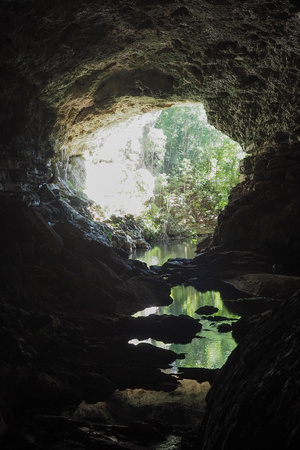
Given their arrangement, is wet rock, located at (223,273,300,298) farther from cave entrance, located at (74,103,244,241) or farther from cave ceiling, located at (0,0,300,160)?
cave entrance, located at (74,103,244,241)

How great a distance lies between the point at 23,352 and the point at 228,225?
11.2m

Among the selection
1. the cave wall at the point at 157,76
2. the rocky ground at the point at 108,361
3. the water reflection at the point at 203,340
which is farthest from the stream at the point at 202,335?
the cave wall at the point at 157,76

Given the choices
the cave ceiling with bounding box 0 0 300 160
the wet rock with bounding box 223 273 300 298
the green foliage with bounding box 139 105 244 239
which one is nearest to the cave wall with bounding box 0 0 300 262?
the cave ceiling with bounding box 0 0 300 160

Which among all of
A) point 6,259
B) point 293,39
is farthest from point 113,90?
point 6,259

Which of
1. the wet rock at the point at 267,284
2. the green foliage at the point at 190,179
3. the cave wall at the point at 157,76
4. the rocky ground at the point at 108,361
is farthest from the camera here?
the green foliage at the point at 190,179

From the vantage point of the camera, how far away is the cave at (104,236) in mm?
3527

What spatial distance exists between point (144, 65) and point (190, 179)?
18243 millimetres

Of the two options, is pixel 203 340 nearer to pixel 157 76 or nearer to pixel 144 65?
pixel 144 65

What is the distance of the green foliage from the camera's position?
2219cm

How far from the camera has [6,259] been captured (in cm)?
881

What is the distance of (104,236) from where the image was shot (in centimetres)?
1636

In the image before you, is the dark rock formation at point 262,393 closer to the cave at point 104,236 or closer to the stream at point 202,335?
the cave at point 104,236

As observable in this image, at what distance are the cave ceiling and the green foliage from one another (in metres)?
6.75

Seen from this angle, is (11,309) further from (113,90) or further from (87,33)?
(113,90)
